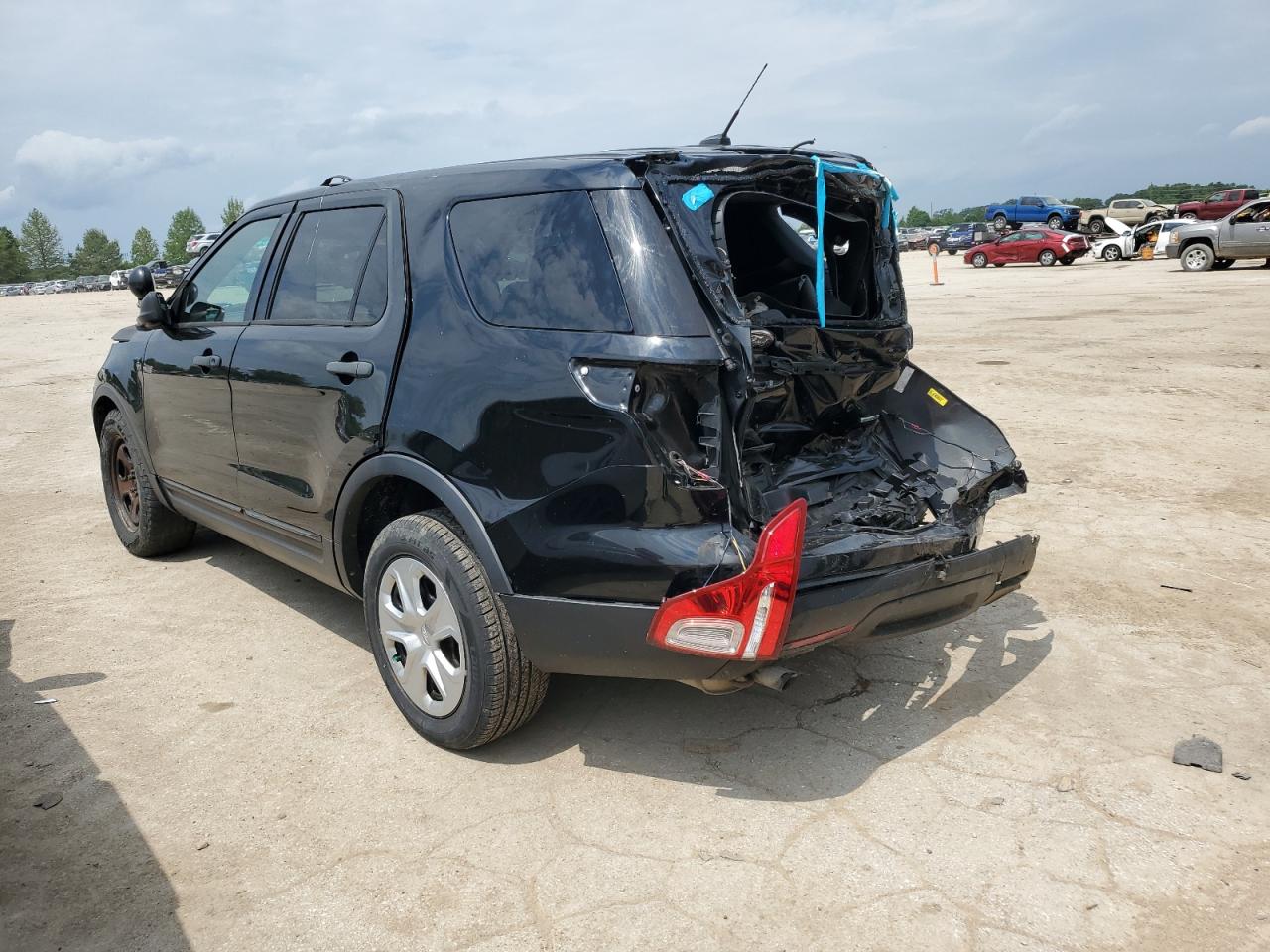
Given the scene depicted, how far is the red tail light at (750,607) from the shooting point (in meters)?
2.73

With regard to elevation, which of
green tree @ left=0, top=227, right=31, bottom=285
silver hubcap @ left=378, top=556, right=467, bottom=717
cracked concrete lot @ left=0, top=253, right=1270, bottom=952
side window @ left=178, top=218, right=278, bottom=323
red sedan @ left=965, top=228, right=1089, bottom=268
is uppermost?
green tree @ left=0, top=227, right=31, bottom=285

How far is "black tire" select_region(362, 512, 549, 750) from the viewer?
124 inches

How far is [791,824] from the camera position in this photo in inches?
118

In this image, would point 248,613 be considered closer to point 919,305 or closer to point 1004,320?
point 1004,320

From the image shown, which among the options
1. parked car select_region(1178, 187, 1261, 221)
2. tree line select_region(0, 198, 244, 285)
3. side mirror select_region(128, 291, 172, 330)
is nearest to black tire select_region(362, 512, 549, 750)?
side mirror select_region(128, 291, 172, 330)

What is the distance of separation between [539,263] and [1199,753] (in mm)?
2685

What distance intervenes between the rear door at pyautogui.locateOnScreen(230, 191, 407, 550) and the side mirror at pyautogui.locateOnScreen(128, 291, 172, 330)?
0.83 meters

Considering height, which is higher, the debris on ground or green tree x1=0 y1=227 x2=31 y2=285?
green tree x1=0 y1=227 x2=31 y2=285

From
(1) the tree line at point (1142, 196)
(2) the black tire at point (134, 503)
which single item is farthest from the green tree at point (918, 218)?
(2) the black tire at point (134, 503)

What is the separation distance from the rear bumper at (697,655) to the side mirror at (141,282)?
2.97m

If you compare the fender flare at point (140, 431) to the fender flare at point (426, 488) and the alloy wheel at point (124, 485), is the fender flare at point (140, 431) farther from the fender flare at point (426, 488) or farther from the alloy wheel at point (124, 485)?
the fender flare at point (426, 488)

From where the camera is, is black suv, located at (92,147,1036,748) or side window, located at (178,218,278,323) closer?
black suv, located at (92,147,1036,748)

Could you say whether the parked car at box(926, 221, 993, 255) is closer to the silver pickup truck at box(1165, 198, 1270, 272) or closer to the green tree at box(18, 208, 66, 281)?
the silver pickup truck at box(1165, 198, 1270, 272)

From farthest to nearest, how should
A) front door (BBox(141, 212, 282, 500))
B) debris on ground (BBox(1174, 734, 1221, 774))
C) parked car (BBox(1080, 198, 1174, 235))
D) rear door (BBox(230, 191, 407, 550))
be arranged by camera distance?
parked car (BBox(1080, 198, 1174, 235)), front door (BBox(141, 212, 282, 500)), rear door (BBox(230, 191, 407, 550)), debris on ground (BBox(1174, 734, 1221, 774))
